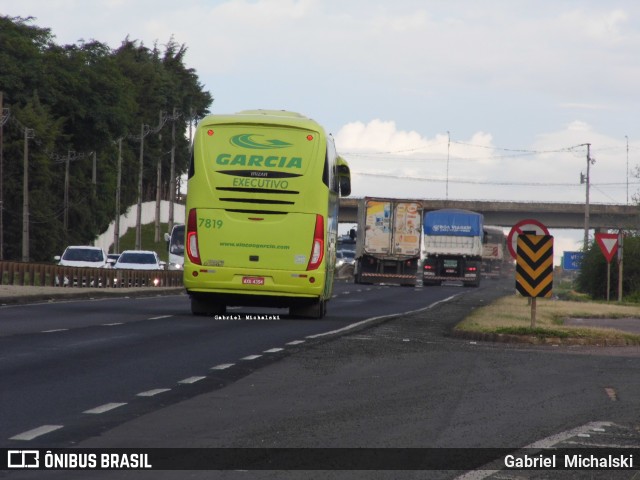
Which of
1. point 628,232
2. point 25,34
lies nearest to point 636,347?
point 628,232

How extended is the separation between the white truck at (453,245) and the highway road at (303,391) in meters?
51.7

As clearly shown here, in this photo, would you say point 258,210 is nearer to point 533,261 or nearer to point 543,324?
point 533,261

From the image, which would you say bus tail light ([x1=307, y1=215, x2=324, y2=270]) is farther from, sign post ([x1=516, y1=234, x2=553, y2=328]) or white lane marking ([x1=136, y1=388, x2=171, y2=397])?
white lane marking ([x1=136, y1=388, x2=171, y2=397])

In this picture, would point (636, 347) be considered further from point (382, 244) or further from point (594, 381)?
point (382, 244)

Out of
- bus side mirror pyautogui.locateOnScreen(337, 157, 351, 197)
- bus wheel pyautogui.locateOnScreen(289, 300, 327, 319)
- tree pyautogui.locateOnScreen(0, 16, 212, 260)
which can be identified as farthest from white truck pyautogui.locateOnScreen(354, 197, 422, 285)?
bus wheel pyautogui.locateOnScreen(289, 300, 327, 319)

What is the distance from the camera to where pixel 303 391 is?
47.4 ft

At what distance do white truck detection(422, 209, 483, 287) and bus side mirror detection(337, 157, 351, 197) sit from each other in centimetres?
→ 4458

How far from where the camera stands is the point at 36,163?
88000 mm

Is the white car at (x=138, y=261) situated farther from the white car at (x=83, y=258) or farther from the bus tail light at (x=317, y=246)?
the bus tail light at (x=317, y=246)

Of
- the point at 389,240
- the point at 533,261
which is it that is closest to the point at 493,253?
the point at 389,240

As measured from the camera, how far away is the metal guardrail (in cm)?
4696

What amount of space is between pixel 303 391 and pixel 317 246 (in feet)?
44.2

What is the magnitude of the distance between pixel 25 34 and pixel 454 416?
3406 inches

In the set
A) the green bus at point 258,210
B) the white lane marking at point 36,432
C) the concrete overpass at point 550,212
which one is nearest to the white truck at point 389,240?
the green bus at point 258,210
